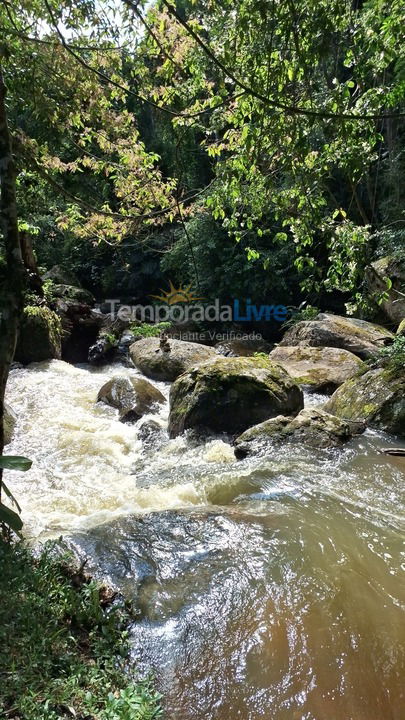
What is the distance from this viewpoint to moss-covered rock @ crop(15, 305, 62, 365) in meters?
10.2

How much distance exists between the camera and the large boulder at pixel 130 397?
778 centimetres

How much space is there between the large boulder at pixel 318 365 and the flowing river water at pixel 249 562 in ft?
9.06

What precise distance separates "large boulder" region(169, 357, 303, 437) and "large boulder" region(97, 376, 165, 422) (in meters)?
0.99

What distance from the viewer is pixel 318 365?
31.3 feet

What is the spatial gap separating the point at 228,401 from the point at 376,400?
2370 mm

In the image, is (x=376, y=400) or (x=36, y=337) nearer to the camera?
(x=376, y=400)

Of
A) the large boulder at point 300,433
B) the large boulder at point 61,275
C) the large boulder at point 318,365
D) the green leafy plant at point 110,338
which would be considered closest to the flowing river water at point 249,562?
the large boulder at point 300,433

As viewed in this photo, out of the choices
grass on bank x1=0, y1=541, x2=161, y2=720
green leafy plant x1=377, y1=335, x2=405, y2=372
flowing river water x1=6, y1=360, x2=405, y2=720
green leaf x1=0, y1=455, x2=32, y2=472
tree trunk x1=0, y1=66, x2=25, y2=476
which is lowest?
flowing river water x1=6, y1=360, x2=405, y2=720

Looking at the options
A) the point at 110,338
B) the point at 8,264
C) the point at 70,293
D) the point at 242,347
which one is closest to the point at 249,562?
the point at 8,264

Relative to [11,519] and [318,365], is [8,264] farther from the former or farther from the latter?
[318,365]

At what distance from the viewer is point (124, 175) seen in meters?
4.77

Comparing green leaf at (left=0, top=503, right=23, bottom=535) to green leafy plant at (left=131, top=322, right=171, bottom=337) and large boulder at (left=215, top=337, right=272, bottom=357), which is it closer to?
large boulder at (left=215, top=337, right=272, bottom=357)

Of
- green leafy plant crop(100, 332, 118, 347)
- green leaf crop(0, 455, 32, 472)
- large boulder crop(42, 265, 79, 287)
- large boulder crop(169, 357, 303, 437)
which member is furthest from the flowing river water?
large boulder crop(42, 265, 79, 287)

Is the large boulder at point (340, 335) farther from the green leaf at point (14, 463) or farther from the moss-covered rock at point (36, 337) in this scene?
the green leaf at point (14, 463)
